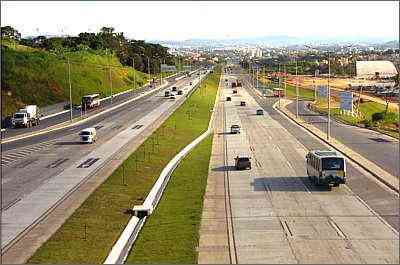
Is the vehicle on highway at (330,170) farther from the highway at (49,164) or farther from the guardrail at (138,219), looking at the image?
the highway at (49,164)

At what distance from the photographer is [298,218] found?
116 feet

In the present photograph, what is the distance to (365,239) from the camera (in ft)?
101

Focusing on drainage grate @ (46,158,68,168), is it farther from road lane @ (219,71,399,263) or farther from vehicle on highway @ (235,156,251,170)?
vehicle on highway @ (235,156,251,170)

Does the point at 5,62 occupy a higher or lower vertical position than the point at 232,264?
higher

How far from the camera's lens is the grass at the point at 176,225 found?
28016mm

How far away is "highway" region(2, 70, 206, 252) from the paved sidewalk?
29.4ft

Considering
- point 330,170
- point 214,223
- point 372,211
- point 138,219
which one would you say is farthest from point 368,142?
point 138,219

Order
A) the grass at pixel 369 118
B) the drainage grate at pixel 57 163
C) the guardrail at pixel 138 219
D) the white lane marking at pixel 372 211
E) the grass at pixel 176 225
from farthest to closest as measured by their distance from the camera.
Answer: the grass at pixel 369 118, the drainage grate at pixel 57 163, the white lane marking at pixel 372 211, the grass at pixel 176 225, the guardrail at pixel 138 219

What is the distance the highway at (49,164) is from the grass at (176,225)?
6372 millimetres

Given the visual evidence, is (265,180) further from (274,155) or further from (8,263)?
(8,263)

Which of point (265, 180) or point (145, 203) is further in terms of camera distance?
point (265, 180)

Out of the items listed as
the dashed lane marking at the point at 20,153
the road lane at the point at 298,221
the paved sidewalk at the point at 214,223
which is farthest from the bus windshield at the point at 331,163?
the dashed lane marking at the point at 20,153

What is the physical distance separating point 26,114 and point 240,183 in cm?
4470

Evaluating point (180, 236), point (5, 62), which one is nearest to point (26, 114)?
point (5, 62)
